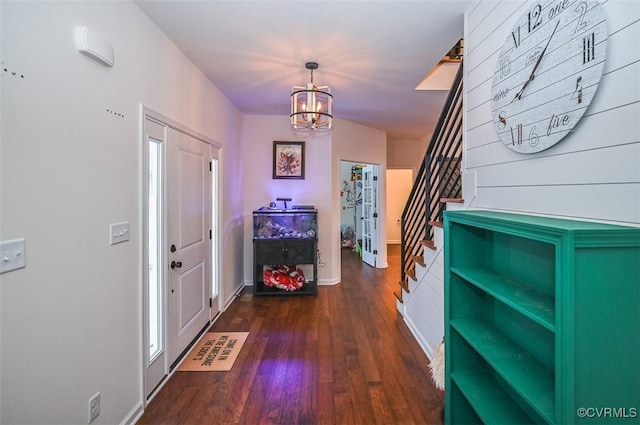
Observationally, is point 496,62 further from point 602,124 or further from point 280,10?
point 280,10

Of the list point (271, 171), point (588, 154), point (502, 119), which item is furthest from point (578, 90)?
point (271, 171)

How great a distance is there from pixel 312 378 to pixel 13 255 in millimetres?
2000

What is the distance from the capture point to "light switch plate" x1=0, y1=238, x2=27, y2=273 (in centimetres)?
110

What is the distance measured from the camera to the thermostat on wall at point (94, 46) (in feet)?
4.71

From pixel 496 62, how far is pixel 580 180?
908mm

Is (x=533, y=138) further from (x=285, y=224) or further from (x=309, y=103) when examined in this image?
(x=285, y=224)

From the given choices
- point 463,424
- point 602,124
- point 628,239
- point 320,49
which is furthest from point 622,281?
point 320,49

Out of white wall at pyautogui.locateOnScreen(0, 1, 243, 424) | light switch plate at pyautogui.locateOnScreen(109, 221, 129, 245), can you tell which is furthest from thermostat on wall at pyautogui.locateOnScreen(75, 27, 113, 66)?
light switch plate at pyautogui.locateOnScreen(109, 221, 129, 245)

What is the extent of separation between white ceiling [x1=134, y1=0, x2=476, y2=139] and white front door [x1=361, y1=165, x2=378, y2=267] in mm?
2401

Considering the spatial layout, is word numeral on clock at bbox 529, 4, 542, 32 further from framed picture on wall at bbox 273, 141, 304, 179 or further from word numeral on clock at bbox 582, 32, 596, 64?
framed picture on wall at bbox 273, 141, 304, 179

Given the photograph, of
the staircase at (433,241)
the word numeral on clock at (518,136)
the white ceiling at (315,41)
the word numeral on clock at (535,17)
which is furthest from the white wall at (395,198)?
the word numeral on clock at (535,17)

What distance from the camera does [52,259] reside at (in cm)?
132

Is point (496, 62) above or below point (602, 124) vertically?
above

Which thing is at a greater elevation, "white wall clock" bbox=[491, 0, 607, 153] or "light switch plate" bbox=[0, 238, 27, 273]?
"white wall clock" bbox=[491, 0, 607, 153]
